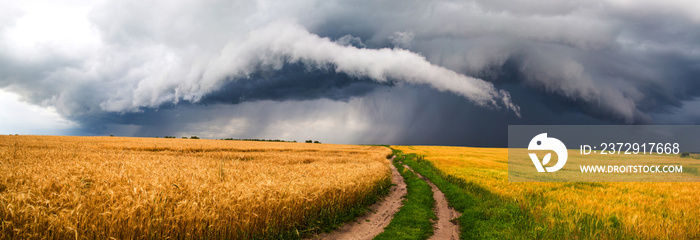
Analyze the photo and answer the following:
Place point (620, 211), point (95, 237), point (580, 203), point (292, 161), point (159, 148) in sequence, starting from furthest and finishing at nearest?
point (159, 148), point (292, 161), point (580, 203), point (620, 211), point (95, 237)

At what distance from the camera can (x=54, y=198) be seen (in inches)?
264

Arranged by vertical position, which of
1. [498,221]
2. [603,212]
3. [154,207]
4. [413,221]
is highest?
[154,207]

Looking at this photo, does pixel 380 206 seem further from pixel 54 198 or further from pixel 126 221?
pixel 54 198

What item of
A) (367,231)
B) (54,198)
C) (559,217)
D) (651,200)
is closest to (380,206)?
(367,231)

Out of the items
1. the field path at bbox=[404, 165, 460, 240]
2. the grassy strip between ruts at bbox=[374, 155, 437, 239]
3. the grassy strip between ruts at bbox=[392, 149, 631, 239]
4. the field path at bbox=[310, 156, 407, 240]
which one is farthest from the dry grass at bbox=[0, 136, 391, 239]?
the grassy strip between ruts at bbox=[392, 149, 631, 239]

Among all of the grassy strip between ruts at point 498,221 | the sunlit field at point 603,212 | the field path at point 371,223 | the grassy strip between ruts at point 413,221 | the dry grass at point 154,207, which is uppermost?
the dry grass at point 154,207

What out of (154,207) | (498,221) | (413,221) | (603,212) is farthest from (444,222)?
(154,207)

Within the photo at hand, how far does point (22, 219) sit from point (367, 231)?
27.7ft

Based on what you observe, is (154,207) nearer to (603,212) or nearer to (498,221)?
(498,221)

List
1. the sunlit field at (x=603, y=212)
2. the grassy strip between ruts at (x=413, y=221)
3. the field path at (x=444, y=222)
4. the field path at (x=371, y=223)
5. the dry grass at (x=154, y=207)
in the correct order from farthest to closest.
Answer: the field path at (x=444, y=222), the field path at (x=371, y=223), the grassy strip between ruts at (x=413, y=221), the sunlit field at (x=603, y=212), the dry grass at (x=154, y=207)

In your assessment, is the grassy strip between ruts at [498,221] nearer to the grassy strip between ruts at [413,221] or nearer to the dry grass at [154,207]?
the grassy strip between ruts at [413,221]

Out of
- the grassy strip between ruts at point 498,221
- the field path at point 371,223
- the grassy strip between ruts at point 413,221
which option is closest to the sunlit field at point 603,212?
the grassy strip between ruts at point 498,221

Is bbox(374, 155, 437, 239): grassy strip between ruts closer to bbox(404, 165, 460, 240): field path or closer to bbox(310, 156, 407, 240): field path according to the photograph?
bbox(404, 165, 460, 240): field path

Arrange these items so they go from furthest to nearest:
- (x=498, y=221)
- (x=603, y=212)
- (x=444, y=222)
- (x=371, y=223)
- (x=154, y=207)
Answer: (x=444, y=222)
(x=371, y=223)
(x=603, y=212)
(x=498, y=221)
(x=154, y=207)
